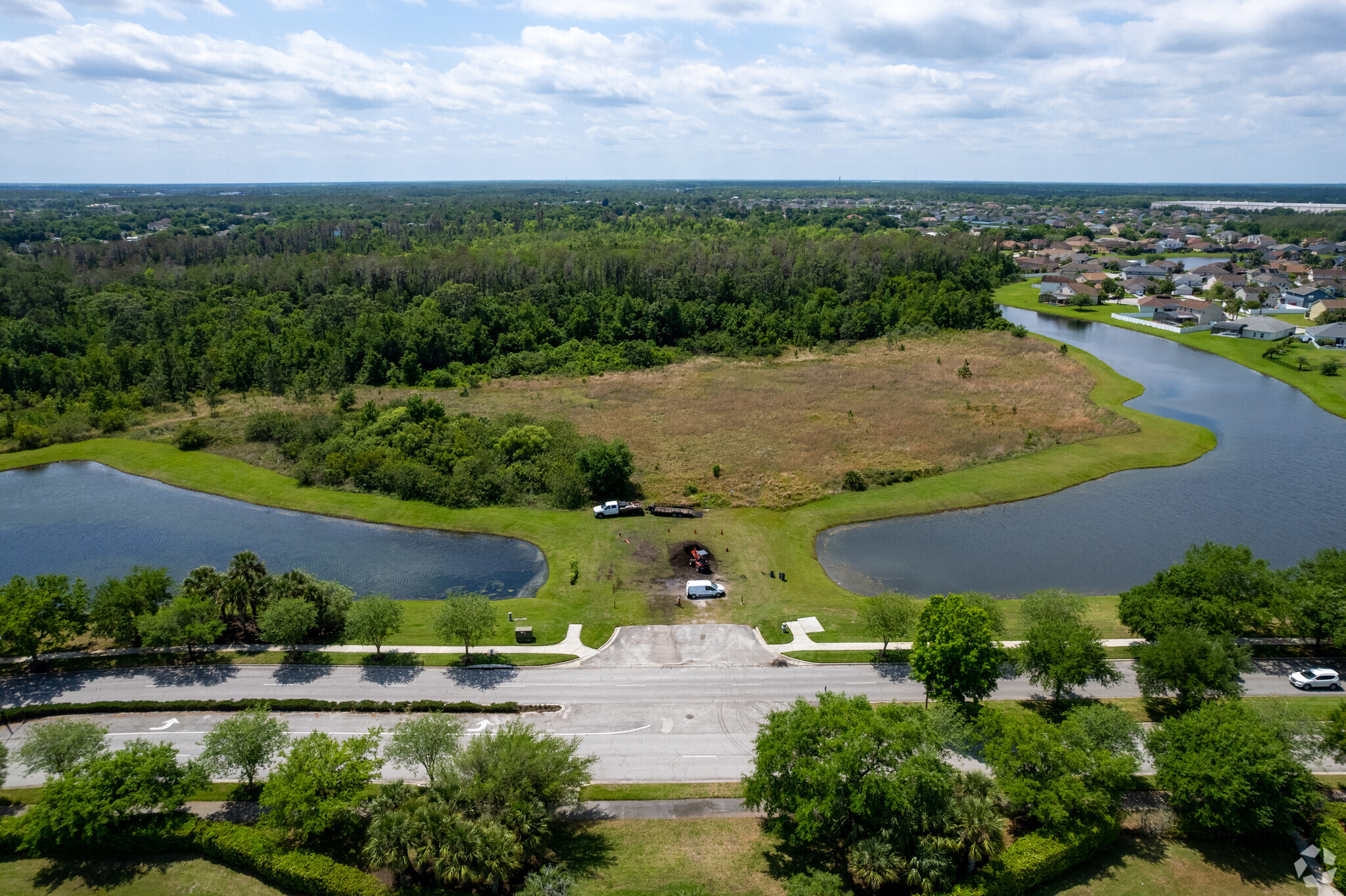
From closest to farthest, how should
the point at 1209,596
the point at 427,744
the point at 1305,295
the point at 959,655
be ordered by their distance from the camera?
the point at 427,744, the point at 959,655, the point at 1209,596, the point at 1305,295

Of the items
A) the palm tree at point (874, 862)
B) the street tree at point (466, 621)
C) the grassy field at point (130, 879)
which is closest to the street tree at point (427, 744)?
the grassy field at point (130, 879)

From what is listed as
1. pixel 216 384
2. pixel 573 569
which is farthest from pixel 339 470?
pixel 216 384

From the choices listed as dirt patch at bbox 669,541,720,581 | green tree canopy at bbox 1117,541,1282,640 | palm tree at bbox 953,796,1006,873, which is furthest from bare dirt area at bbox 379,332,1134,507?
palm tree at bbox 953,796,1006,873

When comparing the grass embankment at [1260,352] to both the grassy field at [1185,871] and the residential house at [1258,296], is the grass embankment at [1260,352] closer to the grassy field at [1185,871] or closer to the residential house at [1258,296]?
the residential house at [1258,296]

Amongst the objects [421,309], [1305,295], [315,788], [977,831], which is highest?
[1305,295]

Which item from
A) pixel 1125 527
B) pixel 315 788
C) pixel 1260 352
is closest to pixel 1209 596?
pixel 1125 527

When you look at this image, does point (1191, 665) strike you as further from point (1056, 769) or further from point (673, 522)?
point (673, 522)

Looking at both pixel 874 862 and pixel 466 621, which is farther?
pixel 466 621
